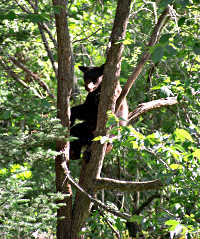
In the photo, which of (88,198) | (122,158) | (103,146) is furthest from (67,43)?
(122,158)

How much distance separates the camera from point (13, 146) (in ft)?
8.16

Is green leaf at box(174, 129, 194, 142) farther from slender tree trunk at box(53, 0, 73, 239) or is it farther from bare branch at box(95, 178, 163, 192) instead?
slender tree trunk at box(53, 0, 73, 239)

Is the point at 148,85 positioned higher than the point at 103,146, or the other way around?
the point at 148,85

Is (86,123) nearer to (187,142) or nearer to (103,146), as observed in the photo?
(103,146)

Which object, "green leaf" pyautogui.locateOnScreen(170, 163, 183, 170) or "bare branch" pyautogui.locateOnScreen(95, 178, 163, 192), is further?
"bare branch" pyautogui.locateOnScreen(95, 178, 163, 192)

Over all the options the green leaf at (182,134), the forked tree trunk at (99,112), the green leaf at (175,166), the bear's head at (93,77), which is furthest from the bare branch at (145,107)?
the green leaf at (182,134)

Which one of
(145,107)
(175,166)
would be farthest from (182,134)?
(145,107)

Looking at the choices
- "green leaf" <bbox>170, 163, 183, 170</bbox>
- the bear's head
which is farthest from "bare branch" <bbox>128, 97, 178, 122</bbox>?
"green leaf" <bbox>170, 163, 183, 170</bbox>

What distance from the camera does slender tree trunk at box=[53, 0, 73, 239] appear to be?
3.20m

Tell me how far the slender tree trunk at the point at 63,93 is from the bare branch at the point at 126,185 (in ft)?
1.24

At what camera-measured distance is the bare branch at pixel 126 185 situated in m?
2.89

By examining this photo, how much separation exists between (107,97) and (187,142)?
1.04 m

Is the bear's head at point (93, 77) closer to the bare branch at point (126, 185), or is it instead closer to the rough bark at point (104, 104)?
the rough bark at point (104, 104)

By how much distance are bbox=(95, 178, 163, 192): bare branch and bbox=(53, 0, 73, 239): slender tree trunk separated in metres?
0.38
